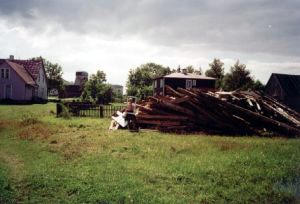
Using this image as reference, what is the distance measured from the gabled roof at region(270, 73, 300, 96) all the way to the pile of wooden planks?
30.2 m

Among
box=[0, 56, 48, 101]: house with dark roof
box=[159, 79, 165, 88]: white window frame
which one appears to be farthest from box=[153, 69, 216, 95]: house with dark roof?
box=[0, 56, 48, 101]: house with dark roof

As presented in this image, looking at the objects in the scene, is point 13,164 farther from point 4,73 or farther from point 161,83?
point 161,83

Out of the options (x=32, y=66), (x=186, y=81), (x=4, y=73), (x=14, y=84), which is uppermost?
(x=32, y=66)

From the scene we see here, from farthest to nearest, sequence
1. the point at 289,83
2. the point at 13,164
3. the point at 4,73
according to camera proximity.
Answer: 1. the point at 4,73
2. the point at 289,83
3. the point at 13,164

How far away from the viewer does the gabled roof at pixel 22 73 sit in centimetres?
5198

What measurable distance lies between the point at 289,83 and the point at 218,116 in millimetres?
34705

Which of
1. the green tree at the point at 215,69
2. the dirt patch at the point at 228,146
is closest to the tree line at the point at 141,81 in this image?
the green tree at the point at 215,69

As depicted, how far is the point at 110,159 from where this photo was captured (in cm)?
1068

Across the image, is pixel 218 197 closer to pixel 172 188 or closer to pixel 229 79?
pixel 172 188

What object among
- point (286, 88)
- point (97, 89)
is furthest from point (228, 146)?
point (97, 89)

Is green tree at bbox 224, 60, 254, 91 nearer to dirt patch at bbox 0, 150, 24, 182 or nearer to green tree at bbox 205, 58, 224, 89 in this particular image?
green tree at bbox 205, 58, 224, 89

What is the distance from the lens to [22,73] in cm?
5422

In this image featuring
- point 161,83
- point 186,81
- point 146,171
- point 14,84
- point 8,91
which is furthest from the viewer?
point 161,83

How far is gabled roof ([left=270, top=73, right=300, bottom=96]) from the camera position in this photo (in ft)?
157
